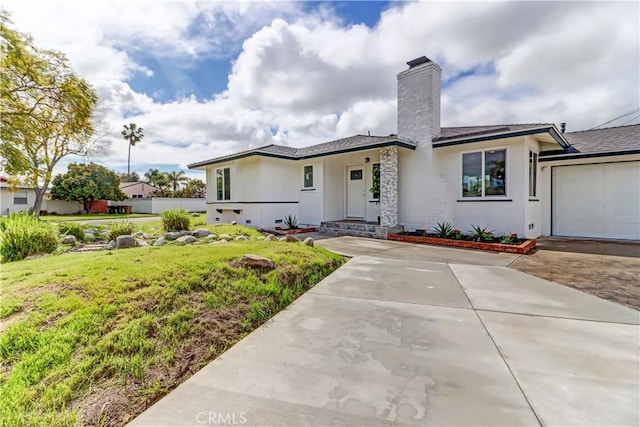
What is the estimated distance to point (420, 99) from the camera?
9938 mm

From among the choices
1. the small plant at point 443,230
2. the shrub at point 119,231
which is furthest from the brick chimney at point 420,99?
the shrub at point 119,231

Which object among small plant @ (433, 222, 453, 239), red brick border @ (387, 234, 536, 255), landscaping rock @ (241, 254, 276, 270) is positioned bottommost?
red brick border @ (387, 234, 536, 255)

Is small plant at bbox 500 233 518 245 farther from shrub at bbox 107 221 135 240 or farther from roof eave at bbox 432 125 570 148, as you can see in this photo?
shrub at bbox 107 221 135 240

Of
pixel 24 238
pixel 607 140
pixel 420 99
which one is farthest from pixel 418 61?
pixel 24 238

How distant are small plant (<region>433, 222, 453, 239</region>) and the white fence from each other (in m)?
27.9

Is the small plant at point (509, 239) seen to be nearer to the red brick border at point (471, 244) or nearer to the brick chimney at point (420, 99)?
the red brick border at point (471, 244)

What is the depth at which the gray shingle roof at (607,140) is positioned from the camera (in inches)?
348

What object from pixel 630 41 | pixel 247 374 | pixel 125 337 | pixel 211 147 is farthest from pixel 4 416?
pixel 211 147

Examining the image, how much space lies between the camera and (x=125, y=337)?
8.25 ft

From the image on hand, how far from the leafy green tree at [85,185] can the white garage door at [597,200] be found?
118 feet

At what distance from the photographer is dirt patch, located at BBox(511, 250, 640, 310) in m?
4.22

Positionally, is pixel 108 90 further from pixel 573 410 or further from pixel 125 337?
pixel 573 410

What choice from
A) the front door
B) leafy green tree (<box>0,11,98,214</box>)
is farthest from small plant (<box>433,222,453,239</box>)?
leafy green tree (<box>0,11,98,214</box>)


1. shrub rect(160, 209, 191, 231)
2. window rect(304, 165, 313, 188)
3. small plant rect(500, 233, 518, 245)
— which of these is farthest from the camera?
window rect(304, 165, 313, 188)
